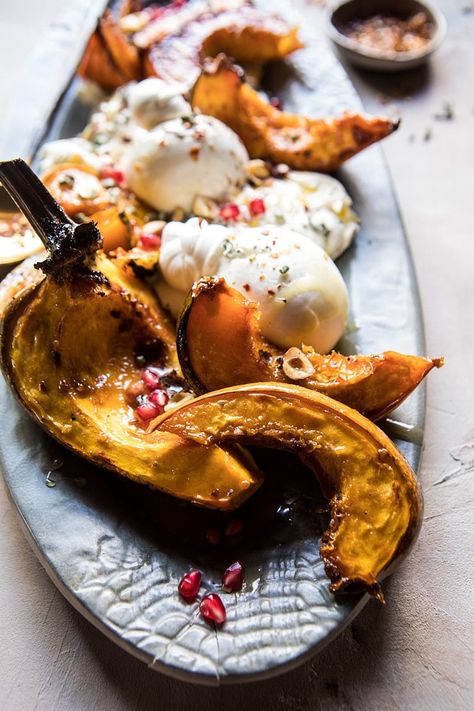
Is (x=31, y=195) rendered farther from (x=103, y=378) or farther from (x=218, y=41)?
(x=218, y=41)

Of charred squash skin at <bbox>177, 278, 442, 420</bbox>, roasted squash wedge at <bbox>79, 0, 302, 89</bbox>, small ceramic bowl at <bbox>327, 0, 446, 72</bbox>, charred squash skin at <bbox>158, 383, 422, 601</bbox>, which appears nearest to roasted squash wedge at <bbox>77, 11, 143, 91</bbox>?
roasted squash wedge at <bbox>79, 0, 302, 89</bbox>

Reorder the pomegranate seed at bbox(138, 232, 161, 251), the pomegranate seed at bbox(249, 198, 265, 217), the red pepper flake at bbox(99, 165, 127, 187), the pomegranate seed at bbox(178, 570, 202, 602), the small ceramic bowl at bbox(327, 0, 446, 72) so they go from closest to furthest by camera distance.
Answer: the pomegranate seed at bbox(178, 570, 202, 602) → the pomegranate seed at bbox(138, 232, 161, 251) → the pomegranate seed at bbox(249, 198, 265, 217) → the red pepper flake at bbox(99, 165, 127, 187) → the small ceramic bowl at bbox(327, 0, 446, 72)

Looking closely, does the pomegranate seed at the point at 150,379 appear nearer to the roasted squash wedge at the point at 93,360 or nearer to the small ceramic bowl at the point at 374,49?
the roasted squash wedge at the point at 93,360

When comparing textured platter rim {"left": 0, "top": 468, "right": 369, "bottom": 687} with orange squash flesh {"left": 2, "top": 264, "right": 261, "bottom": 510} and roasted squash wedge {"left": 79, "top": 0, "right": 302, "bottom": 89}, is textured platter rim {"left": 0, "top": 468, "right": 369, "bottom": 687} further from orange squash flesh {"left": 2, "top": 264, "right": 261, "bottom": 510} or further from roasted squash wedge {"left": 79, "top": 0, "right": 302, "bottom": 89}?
roasted squash wedge {"left": 79, "top": 0, "right": 302, "bottom": 89}

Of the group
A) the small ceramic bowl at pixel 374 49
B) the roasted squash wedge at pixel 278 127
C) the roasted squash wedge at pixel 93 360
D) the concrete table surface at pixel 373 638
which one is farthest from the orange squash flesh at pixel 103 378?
the small ceramic bowl at pixel 374 49

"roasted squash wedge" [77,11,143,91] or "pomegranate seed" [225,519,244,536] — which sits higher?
"roasted squash wedge" [77,11,143,91]

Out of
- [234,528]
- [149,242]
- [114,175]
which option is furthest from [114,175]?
[234,528]
